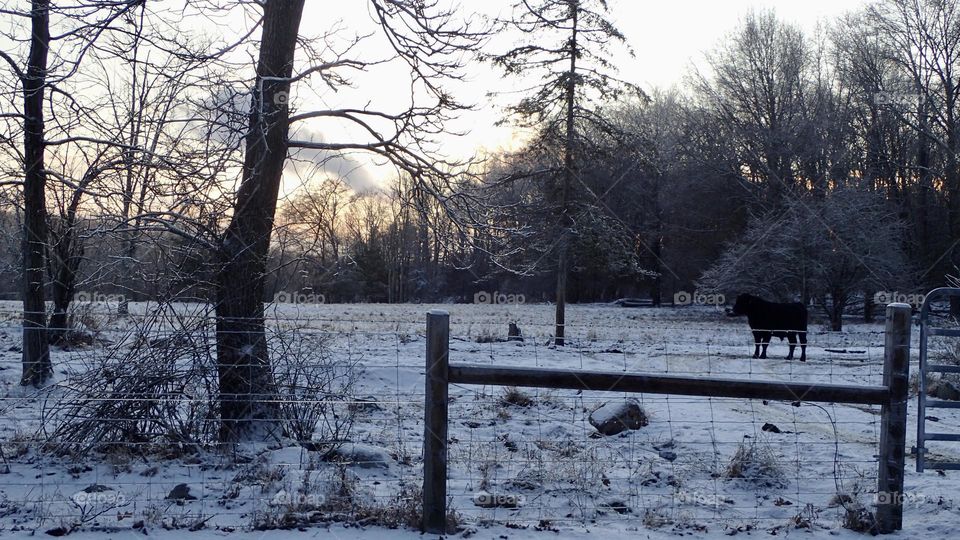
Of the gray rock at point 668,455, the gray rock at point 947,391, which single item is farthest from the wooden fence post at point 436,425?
the gray rock at point 947,391

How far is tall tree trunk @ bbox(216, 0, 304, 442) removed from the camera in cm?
723

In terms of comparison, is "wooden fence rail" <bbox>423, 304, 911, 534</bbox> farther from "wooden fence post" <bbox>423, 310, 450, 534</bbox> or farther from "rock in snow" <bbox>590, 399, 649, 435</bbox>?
"rock in snow" <bbox>590, 399, 649, 435</bbox>

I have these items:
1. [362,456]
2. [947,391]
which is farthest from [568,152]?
[362,456]

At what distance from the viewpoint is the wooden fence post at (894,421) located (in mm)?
5438

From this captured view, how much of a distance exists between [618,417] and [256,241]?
14.8ft

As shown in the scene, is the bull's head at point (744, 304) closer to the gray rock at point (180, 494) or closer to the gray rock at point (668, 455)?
the gray rock at point (668, 455)

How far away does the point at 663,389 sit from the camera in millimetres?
5340

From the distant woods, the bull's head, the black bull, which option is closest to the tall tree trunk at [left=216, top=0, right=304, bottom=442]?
the distant woods

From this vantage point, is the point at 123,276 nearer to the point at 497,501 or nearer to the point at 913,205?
the point at 497,501

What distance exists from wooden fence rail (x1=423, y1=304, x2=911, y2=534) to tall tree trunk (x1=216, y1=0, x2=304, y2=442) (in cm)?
244

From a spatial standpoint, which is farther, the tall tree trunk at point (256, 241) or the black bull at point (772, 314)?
the black bull at point (772, 314)

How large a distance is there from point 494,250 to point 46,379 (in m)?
6.88

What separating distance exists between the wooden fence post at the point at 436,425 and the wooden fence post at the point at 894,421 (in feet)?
10.6

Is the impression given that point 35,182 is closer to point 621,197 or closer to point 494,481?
point 494,481
